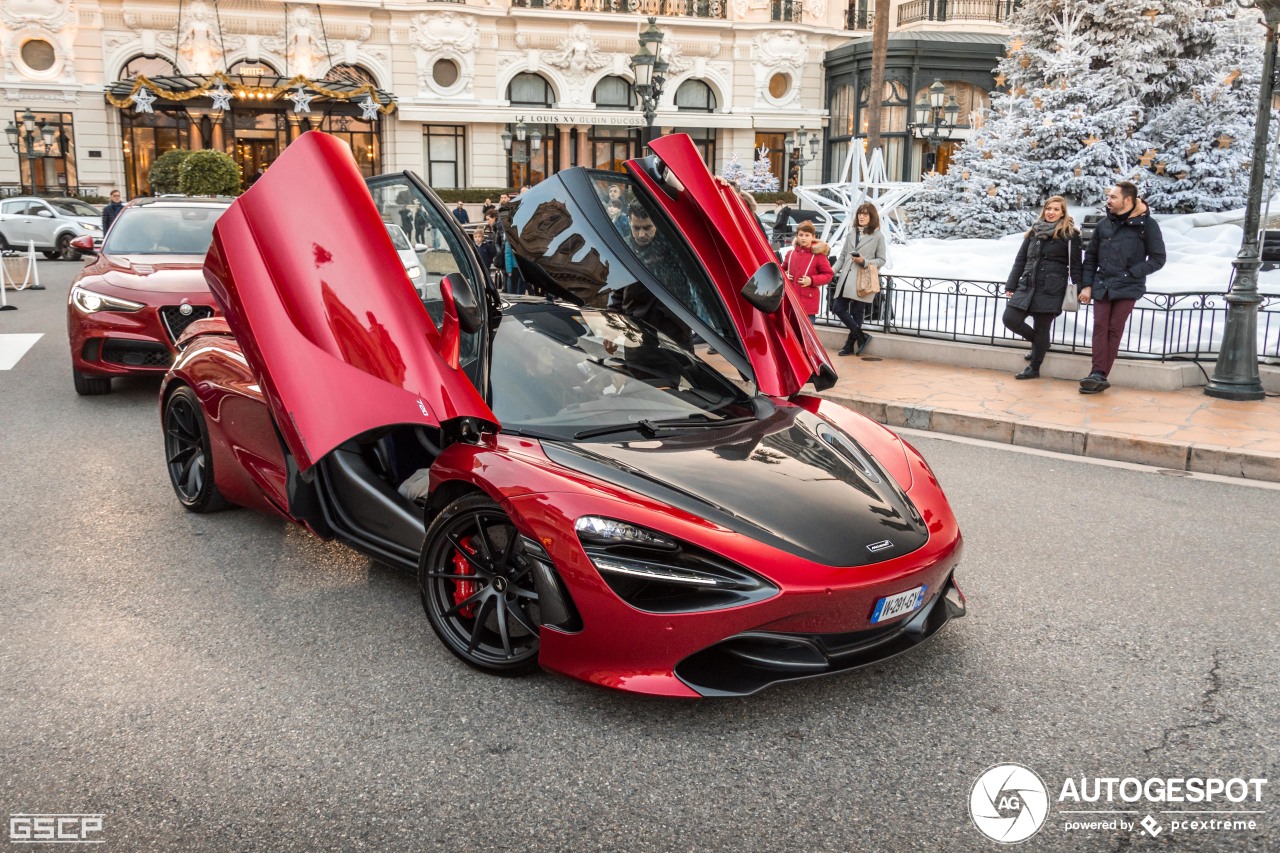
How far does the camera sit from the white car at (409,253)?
4.12 meters

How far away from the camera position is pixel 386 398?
3.76m

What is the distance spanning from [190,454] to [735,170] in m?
33.9

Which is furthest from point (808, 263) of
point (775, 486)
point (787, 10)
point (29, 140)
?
point (787, 10)

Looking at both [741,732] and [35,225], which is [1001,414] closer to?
[741,732]

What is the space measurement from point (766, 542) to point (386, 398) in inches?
58.7

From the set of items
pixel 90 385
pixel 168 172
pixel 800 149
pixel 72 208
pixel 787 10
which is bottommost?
pixel 90 385

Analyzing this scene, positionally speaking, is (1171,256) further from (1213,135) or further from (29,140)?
(29,140)

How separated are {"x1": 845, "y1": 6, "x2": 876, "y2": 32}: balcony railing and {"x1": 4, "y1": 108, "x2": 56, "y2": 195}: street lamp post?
31319mm

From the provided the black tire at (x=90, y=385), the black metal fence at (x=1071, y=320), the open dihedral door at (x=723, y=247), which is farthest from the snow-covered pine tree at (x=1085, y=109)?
the black tire at (x=90, y=385)

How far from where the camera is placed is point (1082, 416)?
26.5 ft

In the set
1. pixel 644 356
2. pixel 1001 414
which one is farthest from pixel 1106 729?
pixel 1001 414

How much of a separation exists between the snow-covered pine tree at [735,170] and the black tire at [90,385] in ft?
91.9

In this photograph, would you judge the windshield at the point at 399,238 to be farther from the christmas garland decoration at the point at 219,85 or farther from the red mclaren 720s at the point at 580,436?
the christmas garland decoration at the point at 219,85

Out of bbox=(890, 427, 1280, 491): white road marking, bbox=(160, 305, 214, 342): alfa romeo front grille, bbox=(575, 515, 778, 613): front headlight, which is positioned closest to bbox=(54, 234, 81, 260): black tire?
bbox=(160, 305, 214, 342): alfa romeo front grille
